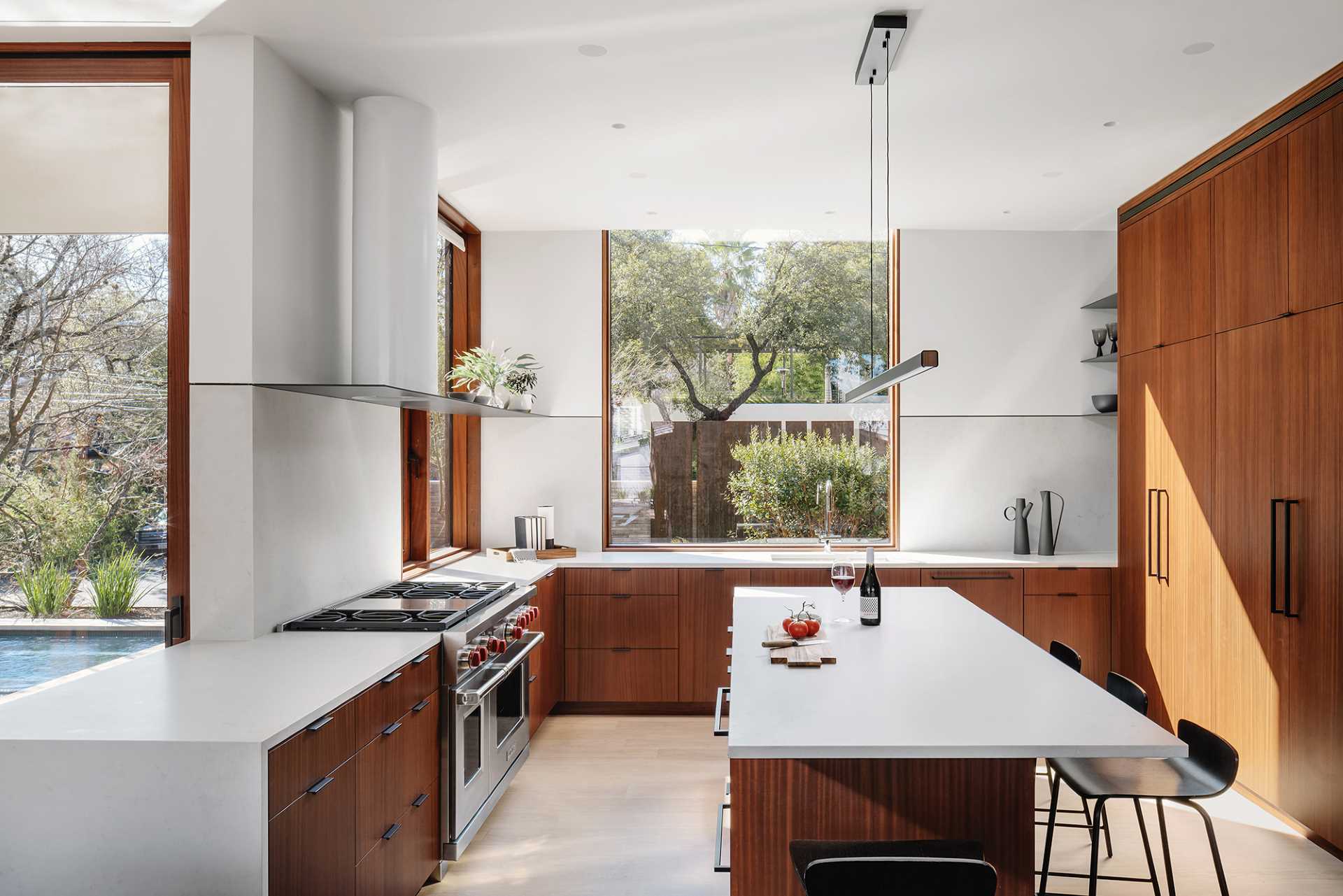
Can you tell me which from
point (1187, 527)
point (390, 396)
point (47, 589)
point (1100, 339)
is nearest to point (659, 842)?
point (390, 396)

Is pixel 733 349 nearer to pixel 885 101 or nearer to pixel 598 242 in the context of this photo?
pixel 598 242

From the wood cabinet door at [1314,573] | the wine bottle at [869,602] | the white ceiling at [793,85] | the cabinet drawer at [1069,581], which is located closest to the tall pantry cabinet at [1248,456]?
the wood cabinet door at [1314,573]

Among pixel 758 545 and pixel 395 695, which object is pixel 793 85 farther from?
pixel 758 545

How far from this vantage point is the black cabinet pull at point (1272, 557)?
3.22m

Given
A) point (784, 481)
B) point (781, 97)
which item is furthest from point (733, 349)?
point (781, 97)

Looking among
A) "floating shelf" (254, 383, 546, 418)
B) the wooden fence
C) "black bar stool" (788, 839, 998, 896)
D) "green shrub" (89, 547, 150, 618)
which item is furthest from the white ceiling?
"black bar stool" (788, 839, 998, 896)

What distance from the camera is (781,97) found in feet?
10.6

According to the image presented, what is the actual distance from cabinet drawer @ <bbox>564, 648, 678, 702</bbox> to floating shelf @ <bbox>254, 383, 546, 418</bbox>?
5.07 feet

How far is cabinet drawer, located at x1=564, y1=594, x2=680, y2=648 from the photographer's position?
4684 millimetres

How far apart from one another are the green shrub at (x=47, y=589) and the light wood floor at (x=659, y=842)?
151 centimetres

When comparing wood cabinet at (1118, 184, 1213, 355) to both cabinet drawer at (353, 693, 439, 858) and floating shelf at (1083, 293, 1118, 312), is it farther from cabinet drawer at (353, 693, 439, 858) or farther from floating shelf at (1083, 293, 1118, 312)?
cabinet drawer at (353, 693, 439, 858)

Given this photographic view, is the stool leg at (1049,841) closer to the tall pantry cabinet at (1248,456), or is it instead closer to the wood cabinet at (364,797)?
the tall pantry cabinet at (1248,456)

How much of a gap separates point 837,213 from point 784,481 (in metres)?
1.69

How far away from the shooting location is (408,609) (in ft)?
10.5
